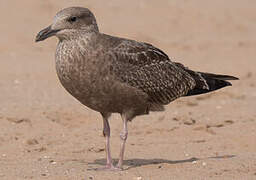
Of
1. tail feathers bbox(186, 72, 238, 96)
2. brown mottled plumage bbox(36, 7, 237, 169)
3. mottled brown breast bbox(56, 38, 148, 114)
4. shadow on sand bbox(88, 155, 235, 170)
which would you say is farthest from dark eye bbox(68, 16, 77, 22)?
tail feathers bbox(186, 72, 238, 96)

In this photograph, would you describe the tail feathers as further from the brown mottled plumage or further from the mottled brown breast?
the mottled brown breast

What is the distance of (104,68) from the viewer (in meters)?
8.20

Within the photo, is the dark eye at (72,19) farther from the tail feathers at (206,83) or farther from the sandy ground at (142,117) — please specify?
the tail feathers at (206,83)

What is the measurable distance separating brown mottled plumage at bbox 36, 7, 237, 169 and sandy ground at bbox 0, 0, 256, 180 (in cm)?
84

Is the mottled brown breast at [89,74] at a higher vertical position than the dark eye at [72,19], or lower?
lower

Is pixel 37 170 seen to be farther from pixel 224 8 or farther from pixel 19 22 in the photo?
pixel 224 8

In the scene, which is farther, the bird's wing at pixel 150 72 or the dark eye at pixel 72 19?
the bird's wing at pixel 150 72

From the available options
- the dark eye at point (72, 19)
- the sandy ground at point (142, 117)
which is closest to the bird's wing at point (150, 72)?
the dark eye at point (72, 19)

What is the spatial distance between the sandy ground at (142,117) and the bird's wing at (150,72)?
947 mm

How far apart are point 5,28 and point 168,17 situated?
5070mm

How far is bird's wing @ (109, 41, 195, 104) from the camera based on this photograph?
851 cm

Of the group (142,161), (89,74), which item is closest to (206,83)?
(142,161)

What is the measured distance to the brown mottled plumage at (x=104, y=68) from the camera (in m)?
8.13

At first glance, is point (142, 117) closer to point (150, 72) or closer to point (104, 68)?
point (150, 72)
